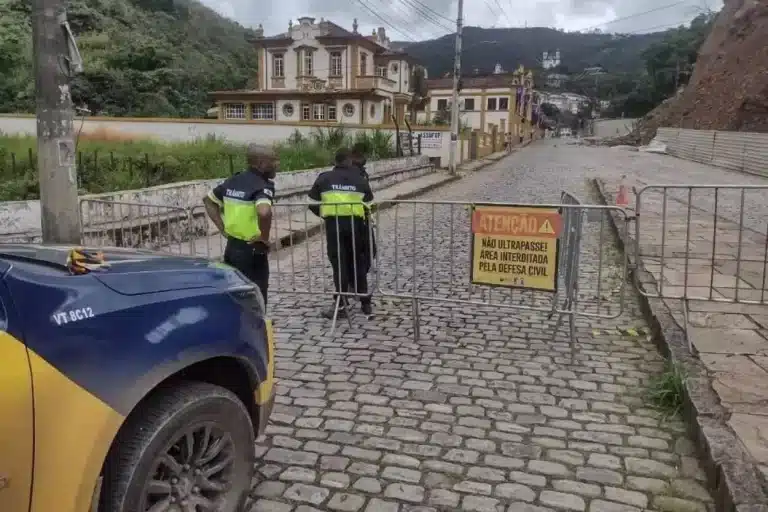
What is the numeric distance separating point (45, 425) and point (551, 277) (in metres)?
4.20

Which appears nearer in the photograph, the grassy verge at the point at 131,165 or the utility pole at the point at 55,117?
the utility pole at the point at 55,117

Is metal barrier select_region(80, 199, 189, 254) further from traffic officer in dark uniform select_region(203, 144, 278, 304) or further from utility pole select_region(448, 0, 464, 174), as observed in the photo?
utility pole select_region(448, 0, 464, 174)

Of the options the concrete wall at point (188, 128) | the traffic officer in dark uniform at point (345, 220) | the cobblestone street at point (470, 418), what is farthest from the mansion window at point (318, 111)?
the traffic officer in dark uniform at point (345, 220)

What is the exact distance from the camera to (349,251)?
21.9ft

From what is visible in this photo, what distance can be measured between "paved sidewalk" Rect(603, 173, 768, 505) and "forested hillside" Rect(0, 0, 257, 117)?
70.9 feet

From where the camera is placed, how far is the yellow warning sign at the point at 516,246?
5.44 m

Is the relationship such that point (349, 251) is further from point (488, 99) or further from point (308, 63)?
point (488, 99)

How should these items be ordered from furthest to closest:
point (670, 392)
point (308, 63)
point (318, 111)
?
point (308, 63)
point (318, 111)
point (670, 392)

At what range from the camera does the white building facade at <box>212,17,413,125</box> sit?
44062mm

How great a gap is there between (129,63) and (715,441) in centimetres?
4801

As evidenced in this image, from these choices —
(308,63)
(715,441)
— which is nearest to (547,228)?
(715,441)

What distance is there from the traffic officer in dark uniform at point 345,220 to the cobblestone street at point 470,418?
0.39 metres

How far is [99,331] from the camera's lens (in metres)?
2.22

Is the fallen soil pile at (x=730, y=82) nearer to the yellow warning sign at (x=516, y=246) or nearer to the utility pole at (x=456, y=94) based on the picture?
the utility pole at (x=456, y=94)
